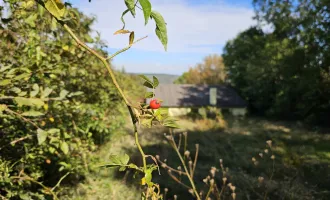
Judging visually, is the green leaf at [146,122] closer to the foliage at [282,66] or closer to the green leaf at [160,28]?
the green leaf at [160,28]

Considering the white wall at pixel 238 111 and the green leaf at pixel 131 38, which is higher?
the green leaf at pixel 131 38

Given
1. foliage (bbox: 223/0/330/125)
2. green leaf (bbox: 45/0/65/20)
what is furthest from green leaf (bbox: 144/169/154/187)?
foliage (bbox: 223/0/330/125)

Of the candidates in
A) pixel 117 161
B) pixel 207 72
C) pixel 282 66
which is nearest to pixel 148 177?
pixel 117 161

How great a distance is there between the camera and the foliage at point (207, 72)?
109 ft

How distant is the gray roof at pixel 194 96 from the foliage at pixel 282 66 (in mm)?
1009

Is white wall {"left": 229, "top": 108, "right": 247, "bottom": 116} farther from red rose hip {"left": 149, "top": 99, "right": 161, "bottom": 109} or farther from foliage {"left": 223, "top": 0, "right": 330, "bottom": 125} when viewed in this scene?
red rose hip {"left": 149, "top": 99, "right": 161, "bottom": 109}

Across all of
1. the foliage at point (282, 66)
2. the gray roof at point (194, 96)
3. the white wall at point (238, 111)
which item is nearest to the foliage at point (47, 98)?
the foliage at point (282, 66)

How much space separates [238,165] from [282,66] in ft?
39.9

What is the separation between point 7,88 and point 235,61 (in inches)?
880

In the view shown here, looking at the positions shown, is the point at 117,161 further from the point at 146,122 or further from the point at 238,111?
the point at 238,111

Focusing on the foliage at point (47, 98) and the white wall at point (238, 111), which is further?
the white wall at point (238, 111)

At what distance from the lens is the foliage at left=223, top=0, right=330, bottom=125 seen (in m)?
15.1

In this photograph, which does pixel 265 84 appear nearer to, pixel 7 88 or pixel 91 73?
pixel 91 73

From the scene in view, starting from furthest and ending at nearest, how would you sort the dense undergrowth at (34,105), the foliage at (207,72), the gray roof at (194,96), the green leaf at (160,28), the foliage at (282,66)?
the foliage at (207,72), the gray roof at (194,96), the foliage at (282,66), the dense undergrowth at (34,105), the green leaf at (160,28)
